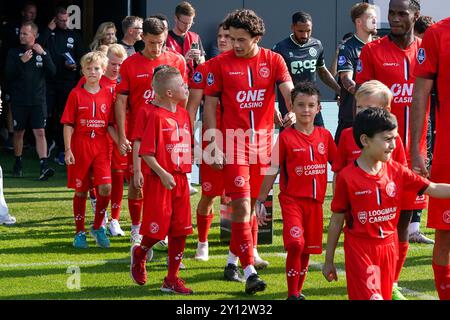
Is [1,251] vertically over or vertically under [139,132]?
under

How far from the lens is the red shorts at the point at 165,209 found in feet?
26.4

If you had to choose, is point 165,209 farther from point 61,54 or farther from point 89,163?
point 61,54

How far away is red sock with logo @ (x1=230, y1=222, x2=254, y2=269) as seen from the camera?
8195mm

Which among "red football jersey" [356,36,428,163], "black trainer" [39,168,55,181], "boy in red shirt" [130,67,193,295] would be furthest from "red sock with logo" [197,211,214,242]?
"black trainer" [39,168,55,181]

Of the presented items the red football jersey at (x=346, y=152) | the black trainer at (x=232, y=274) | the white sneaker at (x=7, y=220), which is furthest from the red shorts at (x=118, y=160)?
the red football jersey at (x=346, y=152)

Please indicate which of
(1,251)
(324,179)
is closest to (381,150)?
(324,179)

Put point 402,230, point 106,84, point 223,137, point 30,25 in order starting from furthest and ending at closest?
point 30,25
point 106,84
point 223,137
point 402,230

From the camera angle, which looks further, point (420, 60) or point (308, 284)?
point (308, 284)

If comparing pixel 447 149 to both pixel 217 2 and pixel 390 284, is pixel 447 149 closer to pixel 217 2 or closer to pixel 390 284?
pixel 390 284

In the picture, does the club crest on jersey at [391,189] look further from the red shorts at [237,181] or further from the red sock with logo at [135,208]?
the red sock with logo at [135,208]

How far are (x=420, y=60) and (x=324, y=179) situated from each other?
4.42 ft

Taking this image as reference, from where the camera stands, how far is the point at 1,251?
9.91 meters

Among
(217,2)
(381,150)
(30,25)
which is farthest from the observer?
(217,2)

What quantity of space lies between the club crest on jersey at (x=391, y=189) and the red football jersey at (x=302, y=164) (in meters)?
1.27
